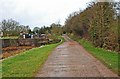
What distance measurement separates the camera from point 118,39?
23.2 metres

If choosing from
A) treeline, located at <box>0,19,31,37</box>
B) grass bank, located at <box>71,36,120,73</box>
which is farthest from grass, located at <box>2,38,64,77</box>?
treeline, located at <box>0,19,31,37</box>

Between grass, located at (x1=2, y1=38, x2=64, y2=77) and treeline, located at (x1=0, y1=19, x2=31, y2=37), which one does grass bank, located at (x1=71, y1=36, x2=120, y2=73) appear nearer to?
grass, located at (x1=2, y1=38, x2=64, y2=77)

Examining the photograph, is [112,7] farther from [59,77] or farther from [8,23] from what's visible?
[8,23]

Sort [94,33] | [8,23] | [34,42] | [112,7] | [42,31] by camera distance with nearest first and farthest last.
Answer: [112,7] < [94,33] < [34,42] < [8,23] < [42,31]

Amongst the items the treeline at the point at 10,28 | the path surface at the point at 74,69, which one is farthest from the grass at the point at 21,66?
the treeline at the point at 10,28

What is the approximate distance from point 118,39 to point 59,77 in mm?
12838

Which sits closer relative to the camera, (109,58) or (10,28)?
(109,58)

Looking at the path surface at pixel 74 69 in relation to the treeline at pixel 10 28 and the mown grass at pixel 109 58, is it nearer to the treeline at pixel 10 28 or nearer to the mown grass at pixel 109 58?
the mown grass at pixel 109 58

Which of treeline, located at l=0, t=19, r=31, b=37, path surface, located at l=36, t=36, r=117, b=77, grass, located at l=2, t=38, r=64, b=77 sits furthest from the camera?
treeline, located at l=0, t=19, r=31, b=37

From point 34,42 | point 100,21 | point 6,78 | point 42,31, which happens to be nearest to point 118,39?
point 100,21

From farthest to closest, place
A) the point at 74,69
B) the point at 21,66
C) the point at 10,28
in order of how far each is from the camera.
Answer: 1. the point at 10,28
2. the point at 21,66
3. the point at 74,69

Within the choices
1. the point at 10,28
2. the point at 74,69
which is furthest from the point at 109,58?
the point at 10,28

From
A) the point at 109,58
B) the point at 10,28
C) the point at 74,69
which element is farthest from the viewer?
the point at 10,28

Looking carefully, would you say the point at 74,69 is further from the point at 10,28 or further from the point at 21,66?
the point at 10,28
